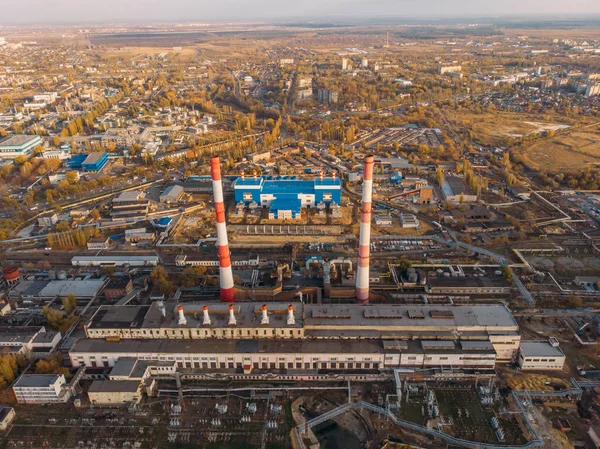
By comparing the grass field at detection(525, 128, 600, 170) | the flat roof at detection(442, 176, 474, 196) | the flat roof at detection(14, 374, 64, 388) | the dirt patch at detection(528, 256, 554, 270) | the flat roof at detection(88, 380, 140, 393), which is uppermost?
the flat roof at detection(14, 374, 64, 388)

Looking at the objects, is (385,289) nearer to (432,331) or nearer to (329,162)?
(432,331)

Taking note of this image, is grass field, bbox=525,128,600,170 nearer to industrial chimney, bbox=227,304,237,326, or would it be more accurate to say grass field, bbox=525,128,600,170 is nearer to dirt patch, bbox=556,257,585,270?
dirt patch, bbox=556,257,585,270

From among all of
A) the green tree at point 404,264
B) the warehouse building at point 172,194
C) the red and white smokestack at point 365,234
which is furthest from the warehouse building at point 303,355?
the warehouse building at point 172,194

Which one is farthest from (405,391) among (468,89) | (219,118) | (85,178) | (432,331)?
(468,89)

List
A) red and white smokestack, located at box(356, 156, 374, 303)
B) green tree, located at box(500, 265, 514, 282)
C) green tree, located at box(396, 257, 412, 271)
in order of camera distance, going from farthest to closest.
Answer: green tree, located at box(396, 257, 412, 271) < green tree, located at box(500, 265, 514, 282) < red and white smokestack, located at box(356, 156, 374, 303)

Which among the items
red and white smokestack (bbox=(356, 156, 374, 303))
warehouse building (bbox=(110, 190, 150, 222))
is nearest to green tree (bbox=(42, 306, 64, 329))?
warehouse building (bbox=(110, 190, 150, 222))

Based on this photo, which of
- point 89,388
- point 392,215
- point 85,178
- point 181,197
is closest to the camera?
point 89,388
